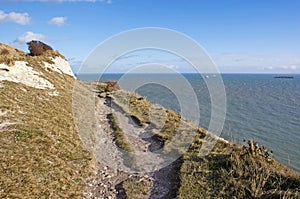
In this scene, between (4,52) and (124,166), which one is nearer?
(124,166)

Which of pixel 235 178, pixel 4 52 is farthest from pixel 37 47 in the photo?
pixel 235 178

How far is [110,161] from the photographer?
557 inches

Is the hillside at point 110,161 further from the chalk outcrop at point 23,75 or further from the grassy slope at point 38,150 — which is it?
the chalk outcrop at point 23,75

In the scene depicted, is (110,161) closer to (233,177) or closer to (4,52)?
(233,177)

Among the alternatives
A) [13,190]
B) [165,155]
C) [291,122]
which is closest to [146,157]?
[165,155]

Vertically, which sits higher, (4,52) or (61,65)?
(4,52)

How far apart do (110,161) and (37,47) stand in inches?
1194

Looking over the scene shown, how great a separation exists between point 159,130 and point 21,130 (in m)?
9.81

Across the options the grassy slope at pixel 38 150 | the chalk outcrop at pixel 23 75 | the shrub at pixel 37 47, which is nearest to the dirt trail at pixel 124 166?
the grassy slope at pixel 38 150

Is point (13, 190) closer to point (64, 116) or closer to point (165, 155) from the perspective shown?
point (165, 155)

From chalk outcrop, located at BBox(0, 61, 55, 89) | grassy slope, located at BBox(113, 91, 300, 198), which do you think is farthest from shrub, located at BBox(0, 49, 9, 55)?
grassy slope, located at BBox(113, 91, 300, 198)

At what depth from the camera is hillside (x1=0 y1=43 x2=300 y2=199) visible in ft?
33.3

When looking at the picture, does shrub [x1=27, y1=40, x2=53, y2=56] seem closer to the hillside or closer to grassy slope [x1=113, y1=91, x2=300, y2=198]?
the hillside

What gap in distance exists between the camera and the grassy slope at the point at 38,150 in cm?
970
